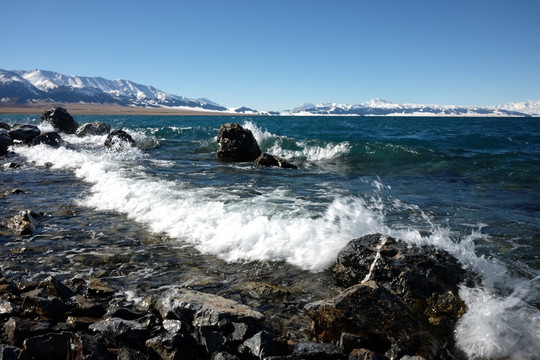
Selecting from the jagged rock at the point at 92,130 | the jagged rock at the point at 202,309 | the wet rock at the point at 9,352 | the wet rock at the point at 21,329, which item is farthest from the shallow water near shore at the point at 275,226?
the jagged rock at the point at 92,130

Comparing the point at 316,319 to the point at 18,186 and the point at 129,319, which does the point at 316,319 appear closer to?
the point at 129,319

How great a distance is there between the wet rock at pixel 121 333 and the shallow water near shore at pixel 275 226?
97 cm

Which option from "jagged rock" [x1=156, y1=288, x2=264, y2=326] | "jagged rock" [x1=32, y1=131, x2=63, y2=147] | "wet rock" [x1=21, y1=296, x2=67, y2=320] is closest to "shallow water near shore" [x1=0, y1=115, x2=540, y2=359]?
"jagged rock" [x1=156, y1=288, x2=264, y2=326]

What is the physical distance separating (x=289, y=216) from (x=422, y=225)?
110 inches

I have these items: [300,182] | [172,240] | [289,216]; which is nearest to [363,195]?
[300,182]

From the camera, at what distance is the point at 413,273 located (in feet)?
15.0

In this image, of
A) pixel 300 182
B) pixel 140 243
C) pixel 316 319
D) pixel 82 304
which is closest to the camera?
pixel 316 319

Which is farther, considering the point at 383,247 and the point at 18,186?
the point at 18,186

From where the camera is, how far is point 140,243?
21.0 feet

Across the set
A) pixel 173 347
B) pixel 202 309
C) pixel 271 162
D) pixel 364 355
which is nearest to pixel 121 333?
pixel 173 347

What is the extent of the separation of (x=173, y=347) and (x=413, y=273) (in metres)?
3.03

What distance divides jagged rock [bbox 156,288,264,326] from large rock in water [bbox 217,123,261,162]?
45.7 feet

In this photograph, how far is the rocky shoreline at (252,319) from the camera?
330 centimetres

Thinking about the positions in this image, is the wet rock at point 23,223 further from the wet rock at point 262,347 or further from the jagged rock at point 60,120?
the jagged rock at point 60,120
